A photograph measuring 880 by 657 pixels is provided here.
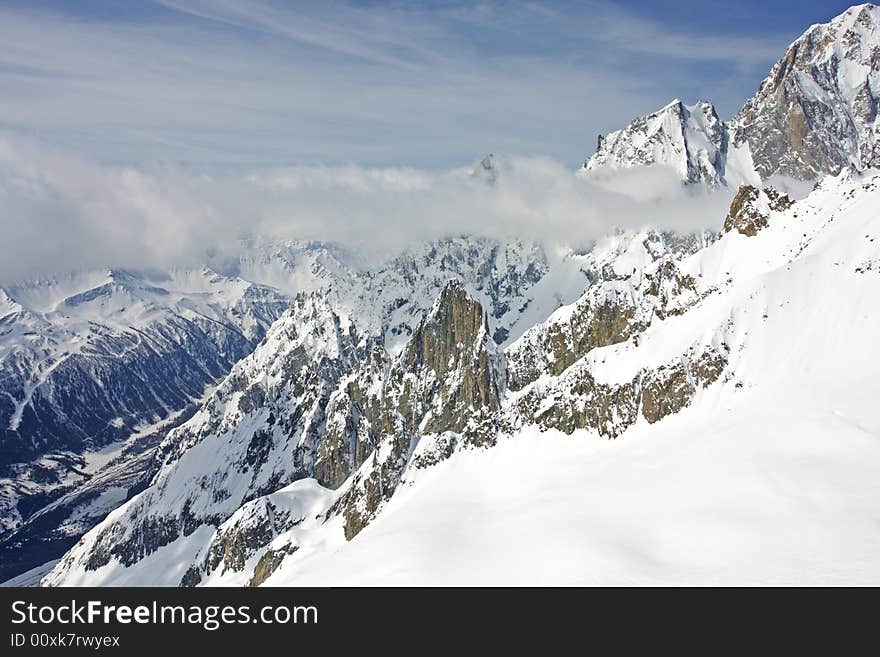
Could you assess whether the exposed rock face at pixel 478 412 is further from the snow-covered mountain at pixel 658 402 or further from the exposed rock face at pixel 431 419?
the snow-covered mountain at pixel 658 402

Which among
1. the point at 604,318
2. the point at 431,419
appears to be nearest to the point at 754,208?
the point at 604,318

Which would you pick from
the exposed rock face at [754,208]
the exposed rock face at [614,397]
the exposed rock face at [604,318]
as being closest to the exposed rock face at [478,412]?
the exposed rock face at [614,397]

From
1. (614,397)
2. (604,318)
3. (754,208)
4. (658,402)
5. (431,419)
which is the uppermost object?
(754,208)

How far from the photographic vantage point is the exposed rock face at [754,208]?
126m

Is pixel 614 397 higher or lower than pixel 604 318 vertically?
lower

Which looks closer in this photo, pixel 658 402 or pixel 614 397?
pixel 658 402

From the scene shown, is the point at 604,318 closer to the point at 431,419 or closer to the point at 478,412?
the point at 478,412

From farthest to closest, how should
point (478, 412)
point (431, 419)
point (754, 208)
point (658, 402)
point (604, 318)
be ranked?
point (431, 419)
point (478, 412)
point (604, 318)
point (754, 208)
point (658, 402)

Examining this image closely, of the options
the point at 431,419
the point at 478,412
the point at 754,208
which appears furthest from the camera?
the point at 431,419

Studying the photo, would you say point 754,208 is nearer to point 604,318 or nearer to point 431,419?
point 604,318

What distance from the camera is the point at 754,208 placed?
129 meters
